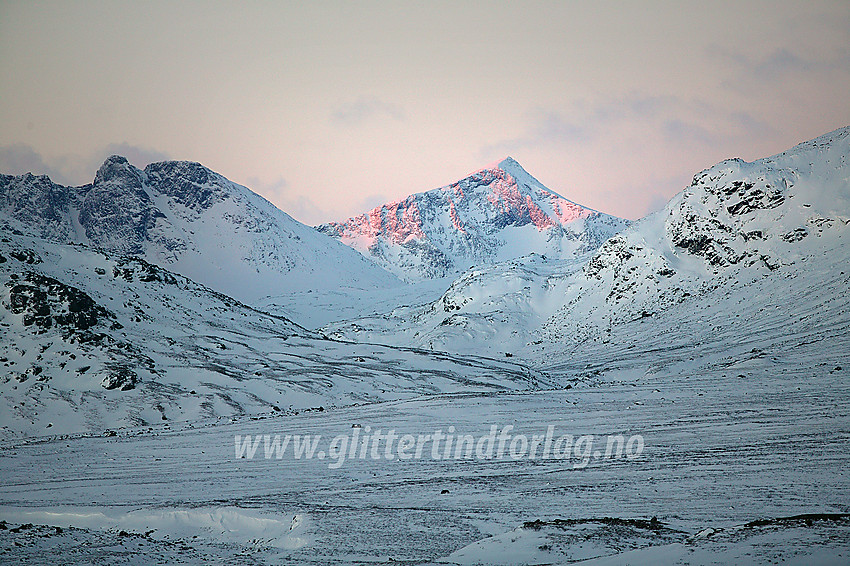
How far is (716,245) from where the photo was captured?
6781 cm

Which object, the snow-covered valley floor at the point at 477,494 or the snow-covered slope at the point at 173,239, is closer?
the snow-covered valley floor at the point at 477,494

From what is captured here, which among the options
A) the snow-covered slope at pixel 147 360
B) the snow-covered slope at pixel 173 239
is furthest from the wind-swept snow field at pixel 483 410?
the snow-covered slope at pixel 173 239

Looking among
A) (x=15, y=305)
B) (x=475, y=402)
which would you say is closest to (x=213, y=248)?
(x=15, y=305)

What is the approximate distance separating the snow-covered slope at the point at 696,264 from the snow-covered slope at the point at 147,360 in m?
22.7

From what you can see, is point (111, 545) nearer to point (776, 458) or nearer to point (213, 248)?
point (776, 458)

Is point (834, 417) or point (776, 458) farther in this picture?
point (834, 417)

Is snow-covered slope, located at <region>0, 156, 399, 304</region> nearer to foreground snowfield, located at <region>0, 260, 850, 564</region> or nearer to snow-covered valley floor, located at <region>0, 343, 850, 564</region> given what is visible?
foreground snowfield, located at <region>0, 260, 850, 564</region>

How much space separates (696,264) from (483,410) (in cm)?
5223

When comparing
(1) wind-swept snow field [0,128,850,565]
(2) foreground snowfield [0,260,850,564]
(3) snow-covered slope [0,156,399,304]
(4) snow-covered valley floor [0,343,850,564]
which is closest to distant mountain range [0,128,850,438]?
(1) wind-swept snow field [0,128,850,565]

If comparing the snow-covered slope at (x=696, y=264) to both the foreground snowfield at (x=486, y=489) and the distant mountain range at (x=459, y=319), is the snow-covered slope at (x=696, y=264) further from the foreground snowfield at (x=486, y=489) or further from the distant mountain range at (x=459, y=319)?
the foreground snowfield at (x=486, y=489)

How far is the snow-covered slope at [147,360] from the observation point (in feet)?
120

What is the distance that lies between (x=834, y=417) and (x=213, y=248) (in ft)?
626

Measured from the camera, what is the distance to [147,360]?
44.0 metres

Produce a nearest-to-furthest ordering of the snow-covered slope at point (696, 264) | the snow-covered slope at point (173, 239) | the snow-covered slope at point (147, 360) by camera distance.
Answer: the snow-covered slope at point (147, 360) < the snow-covered slope at point (696, 264) < the snow-covered slope at point (173, 239)
